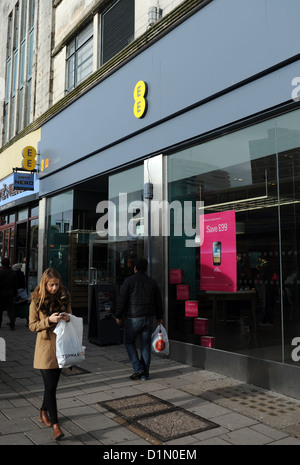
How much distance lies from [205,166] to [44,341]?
4237mm

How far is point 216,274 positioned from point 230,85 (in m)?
2.96

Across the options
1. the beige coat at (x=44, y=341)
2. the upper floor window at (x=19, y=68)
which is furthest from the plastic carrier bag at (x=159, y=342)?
the upper floor window at (x=19, y=68)

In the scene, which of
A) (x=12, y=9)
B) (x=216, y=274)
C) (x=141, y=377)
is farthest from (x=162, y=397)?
(x=12, y=9)

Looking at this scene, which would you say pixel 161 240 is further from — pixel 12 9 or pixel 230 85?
pixel 12 9

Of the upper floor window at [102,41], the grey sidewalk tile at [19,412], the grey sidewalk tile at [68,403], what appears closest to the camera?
the grey sidewalk tile at [19,412]

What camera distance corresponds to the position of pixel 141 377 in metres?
5.94

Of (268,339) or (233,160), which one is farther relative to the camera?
(233,160)

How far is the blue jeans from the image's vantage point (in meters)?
5.93

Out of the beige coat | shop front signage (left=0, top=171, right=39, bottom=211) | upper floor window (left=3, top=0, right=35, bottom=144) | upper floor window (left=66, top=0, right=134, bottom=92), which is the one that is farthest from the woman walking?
upper floor window (left=3, top=0, right=35, bottom=144)

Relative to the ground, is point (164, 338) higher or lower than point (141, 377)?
higher

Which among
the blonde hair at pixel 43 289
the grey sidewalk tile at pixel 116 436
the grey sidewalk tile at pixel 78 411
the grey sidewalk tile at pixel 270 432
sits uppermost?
the blonde hair at pixel 43 289

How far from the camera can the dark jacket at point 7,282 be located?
10328 millimetres

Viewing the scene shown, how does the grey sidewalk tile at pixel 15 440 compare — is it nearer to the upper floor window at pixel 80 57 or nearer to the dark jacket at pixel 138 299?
the dark jacket at pixel 138 299

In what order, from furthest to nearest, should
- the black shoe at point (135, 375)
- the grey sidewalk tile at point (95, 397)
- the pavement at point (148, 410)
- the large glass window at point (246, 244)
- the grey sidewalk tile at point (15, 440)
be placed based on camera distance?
1. the black shoe at point (135, 375)
2. the large glass window at point (246, 244)
3. the grey sidewalk tile at point (95, 397)
4. the pavement at point (148, 410)
5. the grey sidewalk tile at point (15, 440)
